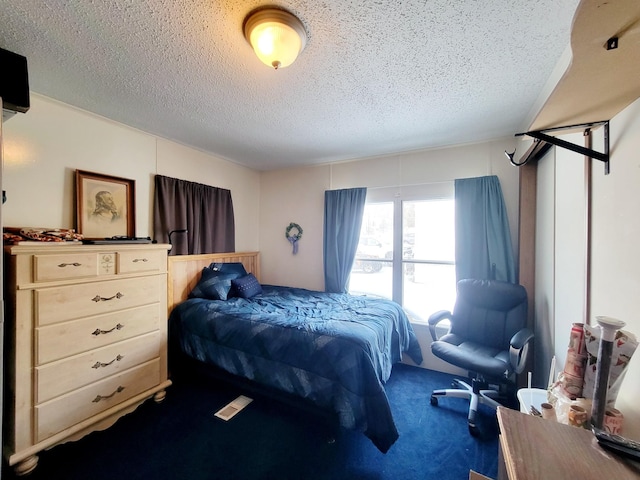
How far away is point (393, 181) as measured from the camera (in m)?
3.22

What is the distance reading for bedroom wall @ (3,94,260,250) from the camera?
6.15ft

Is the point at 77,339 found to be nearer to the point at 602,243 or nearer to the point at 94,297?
the point at 94,297

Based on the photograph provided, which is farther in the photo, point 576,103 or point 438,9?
point 438,9

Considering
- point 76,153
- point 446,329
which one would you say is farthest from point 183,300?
point 446,329

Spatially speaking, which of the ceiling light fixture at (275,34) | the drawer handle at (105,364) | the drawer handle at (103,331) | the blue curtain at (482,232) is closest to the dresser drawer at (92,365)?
the drawer handle at (105,364)

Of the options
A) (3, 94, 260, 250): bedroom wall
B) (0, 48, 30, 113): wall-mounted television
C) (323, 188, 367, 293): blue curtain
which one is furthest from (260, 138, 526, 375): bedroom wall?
(0, 48, 30, 113): wall-mounted television

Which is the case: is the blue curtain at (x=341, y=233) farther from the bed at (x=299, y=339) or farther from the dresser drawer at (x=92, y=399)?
the dresser drawer at (x=92, y=399)

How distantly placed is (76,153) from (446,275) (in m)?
3.80

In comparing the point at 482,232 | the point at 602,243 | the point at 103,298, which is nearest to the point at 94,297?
the point at 103,298

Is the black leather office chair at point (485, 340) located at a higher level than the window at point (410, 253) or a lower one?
lower

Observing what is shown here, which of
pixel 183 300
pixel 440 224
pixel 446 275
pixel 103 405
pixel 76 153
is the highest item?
pixel 76 153

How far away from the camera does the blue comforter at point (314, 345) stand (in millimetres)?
1722

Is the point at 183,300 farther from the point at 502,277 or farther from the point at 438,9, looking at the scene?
the point at 502,277

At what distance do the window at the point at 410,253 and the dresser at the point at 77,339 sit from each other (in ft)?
7.68
